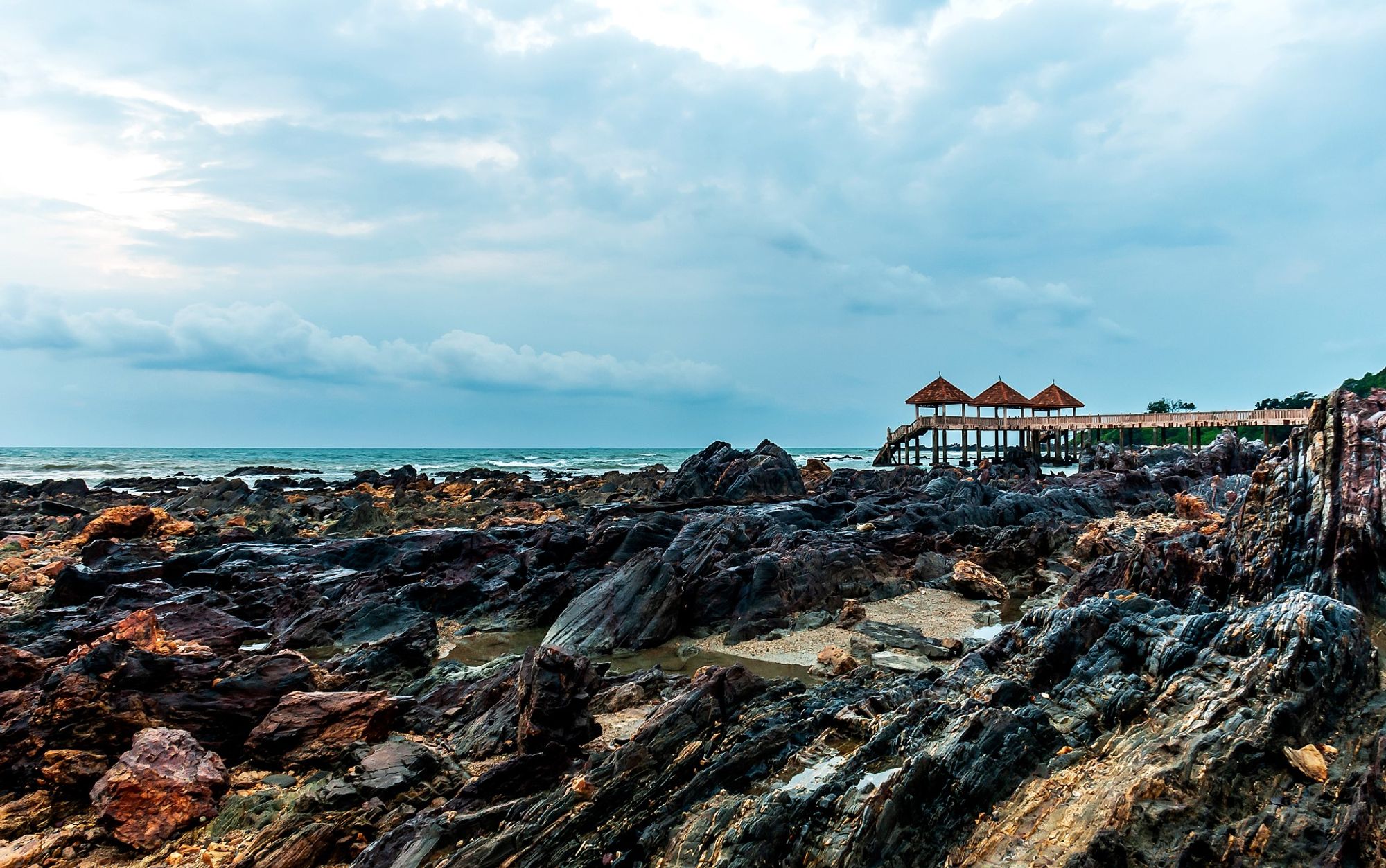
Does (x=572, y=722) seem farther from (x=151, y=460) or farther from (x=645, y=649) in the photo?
(x=151, y=460)

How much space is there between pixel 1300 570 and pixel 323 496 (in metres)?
39.3

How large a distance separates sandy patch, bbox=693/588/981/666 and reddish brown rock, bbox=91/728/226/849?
712 centimetres

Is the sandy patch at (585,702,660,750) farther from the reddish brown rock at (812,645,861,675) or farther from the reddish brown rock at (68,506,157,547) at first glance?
the reddish brown rock at (68,506,157,547)

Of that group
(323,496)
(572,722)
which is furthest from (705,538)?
(323,496)

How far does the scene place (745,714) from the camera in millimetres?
7398

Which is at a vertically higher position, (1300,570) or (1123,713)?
(1300,570)

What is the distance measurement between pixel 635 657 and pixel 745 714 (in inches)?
212

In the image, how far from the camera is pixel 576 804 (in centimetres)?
581

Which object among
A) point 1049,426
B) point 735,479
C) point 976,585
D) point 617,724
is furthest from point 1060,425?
point 617,724

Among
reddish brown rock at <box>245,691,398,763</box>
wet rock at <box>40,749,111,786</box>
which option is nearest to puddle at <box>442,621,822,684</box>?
reddish brown rock at <box>245,691,398,763</box>

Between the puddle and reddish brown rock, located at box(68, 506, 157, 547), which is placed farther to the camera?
reddish brown rock, located at box(68, 506, 157, 547)

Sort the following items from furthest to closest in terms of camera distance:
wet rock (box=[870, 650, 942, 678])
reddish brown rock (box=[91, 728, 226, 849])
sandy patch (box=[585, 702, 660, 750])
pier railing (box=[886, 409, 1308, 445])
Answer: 1. pier railing (box=[886, 409, 1308, 445])
2. wet rock (box=[870, 650, 942, 678])
3. sandy patch (box=[585, 702, 660, 750])
4. reddish brown rock (box=[91, 728, 226, 849])

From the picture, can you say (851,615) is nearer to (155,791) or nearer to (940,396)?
(155,791)

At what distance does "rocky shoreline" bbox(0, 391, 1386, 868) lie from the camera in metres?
5.35
